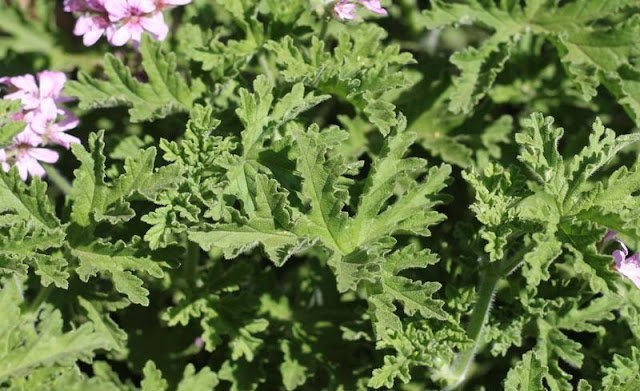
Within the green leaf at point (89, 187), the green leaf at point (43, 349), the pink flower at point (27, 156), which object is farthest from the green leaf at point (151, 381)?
the pink flower at point (27, 156)

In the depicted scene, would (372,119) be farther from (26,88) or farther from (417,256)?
(26,88)

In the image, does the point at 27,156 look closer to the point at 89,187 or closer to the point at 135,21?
the point at 89,187

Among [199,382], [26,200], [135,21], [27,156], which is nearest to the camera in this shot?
[26,200]

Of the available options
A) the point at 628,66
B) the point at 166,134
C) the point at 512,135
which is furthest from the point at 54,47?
the point at 628,66

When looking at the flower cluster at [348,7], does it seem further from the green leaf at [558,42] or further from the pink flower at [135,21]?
the pink flower at [135,21]

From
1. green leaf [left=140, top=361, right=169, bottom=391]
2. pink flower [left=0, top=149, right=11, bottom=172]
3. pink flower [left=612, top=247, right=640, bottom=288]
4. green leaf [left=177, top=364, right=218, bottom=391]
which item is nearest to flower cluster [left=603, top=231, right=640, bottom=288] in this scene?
pink flower [left=612, top=247, right=640, bottom=288]

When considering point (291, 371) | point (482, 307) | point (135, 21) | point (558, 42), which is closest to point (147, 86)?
point (135, 21)

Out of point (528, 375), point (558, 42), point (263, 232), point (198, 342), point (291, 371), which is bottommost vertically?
point (198, 342)
